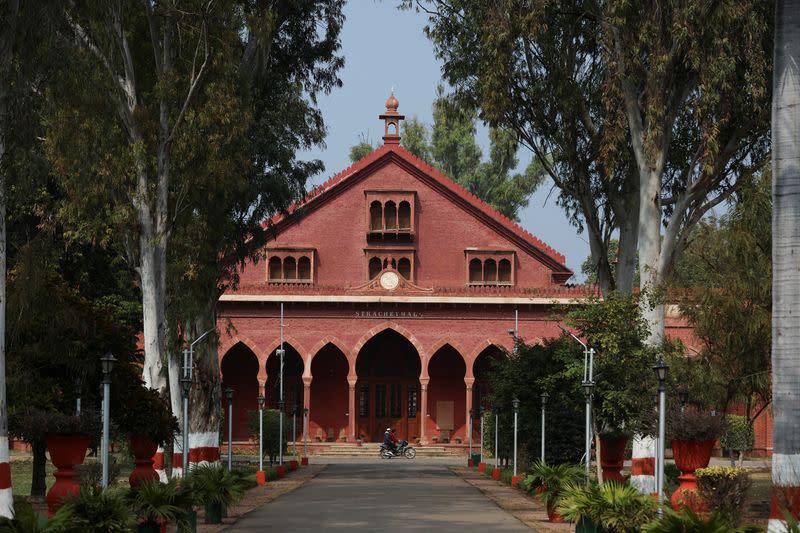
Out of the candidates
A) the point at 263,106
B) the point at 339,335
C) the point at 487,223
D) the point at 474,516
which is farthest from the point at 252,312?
the point at 474,516

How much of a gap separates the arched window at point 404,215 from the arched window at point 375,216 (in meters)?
0.84

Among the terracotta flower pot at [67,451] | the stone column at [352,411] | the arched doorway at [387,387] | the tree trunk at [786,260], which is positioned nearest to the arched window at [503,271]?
the arched doorway at [387,387]

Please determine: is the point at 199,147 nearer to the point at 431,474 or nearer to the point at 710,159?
the point at 710,159

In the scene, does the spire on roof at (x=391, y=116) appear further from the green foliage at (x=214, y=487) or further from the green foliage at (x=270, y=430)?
the green foliage at (x=214, y=487)

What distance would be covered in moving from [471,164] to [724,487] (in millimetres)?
57318

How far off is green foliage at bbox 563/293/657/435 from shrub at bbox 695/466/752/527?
7.29 meters

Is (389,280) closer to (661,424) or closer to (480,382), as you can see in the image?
(480,382)

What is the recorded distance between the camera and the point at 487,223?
184ft

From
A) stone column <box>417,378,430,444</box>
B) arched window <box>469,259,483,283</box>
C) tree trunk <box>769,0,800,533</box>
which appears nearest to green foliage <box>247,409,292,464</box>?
stone column <box>417,378,430,444</box>

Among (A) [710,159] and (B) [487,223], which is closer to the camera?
(A) [710,159]

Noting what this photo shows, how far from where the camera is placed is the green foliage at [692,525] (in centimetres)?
1226

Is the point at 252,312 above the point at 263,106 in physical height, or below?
below

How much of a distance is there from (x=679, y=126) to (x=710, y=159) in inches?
103

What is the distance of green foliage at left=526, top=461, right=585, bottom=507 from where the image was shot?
20.9 metres
